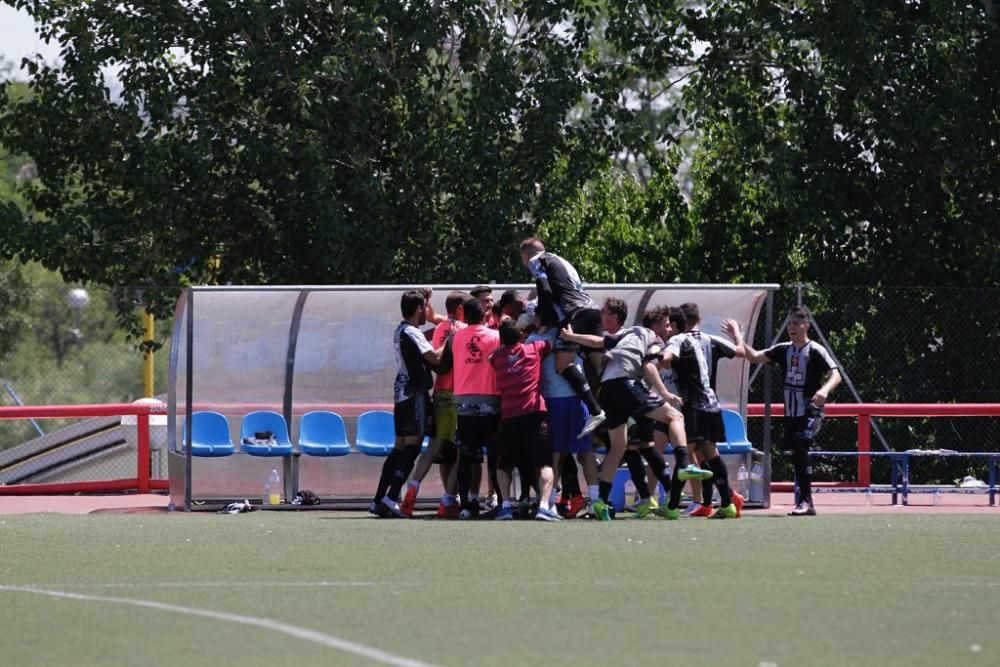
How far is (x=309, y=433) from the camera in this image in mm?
17219

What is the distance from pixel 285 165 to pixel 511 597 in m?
14.2

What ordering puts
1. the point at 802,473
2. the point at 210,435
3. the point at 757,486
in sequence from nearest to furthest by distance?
the point at 802,473 < the point at 757,486 < the point at 210,435

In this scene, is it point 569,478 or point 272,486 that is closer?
point 569,478

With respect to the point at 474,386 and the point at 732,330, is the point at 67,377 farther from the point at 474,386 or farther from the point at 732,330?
the point at 732,330

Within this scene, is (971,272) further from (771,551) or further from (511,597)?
(511,597)

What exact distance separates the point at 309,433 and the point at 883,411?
6.80m

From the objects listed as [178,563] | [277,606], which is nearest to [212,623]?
[277,606]

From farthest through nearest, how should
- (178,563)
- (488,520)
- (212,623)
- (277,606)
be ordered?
(488,520), (178,563), (277,606), (212,623)

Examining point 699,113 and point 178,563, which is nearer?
point 178,563

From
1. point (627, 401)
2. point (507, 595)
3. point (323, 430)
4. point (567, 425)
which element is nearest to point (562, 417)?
point (567, 425)

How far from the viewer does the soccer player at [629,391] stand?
14.1 m

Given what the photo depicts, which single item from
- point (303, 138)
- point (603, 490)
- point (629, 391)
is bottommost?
point (603, 490)

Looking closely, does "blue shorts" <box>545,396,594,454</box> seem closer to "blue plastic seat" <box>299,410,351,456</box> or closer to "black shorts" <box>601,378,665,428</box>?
"black shorts" <box>601,378,665,428</box>

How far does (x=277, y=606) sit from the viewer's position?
27.3 ft
